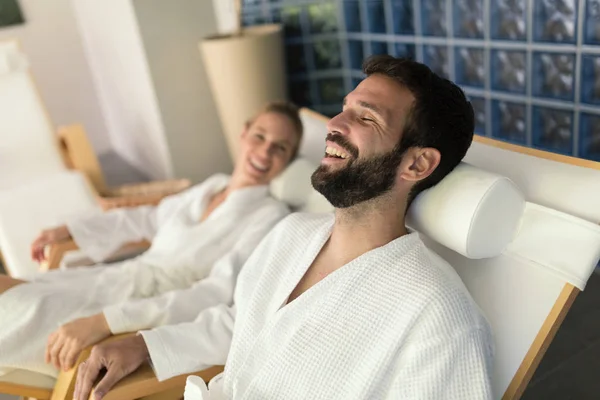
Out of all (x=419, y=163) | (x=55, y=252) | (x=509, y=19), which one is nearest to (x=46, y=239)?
(x=55, y=252)

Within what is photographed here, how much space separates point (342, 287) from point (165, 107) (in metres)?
2.59

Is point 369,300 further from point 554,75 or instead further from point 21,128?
point 21,128

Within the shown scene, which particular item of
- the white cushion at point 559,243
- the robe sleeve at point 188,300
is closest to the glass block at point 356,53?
the robe sleeve at point 188,300

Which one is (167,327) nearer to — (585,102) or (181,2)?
(585,102)

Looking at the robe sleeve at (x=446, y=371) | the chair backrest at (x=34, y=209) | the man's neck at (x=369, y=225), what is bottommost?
the chair backrest at (x=34, y=209)

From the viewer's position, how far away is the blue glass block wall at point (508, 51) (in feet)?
6.42

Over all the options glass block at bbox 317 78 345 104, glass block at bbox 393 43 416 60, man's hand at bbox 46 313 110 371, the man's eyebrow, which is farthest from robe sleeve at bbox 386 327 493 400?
glass block at bbox 317 78 345 104

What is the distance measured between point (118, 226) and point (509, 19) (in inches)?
65.6

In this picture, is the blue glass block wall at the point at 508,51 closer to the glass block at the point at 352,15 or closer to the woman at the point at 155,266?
the glass block at the point at 352,15

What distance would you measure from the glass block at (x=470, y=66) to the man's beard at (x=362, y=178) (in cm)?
114

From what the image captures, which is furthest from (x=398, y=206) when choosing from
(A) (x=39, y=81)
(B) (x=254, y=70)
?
(A) (x=39, y=81)

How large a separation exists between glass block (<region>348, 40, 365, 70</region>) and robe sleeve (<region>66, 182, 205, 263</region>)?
3.62ft

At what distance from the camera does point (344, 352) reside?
49.7 inches

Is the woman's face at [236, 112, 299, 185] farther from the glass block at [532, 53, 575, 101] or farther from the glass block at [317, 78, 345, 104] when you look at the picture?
the glass block at [317, 78, 345, 104]
